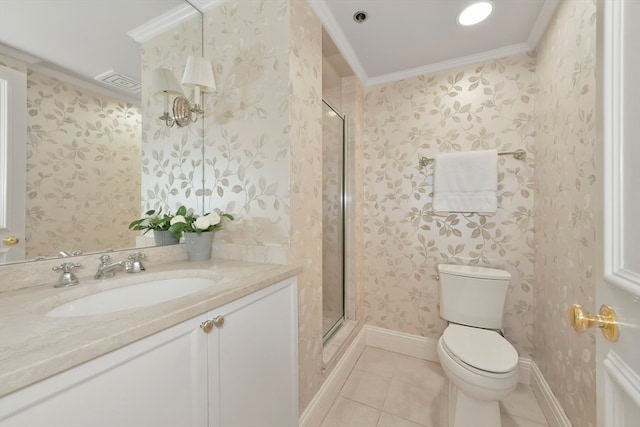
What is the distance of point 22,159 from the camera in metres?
0.80

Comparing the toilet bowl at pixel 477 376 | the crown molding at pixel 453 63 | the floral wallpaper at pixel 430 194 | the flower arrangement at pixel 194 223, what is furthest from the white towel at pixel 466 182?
the flower arrangement at pixel 194 223

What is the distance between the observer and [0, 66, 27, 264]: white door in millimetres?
763

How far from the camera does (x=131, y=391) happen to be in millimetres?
538

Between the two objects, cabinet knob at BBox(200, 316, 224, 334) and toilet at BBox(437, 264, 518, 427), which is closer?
cabinet knob at BBox(200, 316, 224, 334)

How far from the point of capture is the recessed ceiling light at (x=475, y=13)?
1364mm

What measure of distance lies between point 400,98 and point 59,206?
2.13 meters

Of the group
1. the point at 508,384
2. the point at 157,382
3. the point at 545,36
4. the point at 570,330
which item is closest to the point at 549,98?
the point at 545,36

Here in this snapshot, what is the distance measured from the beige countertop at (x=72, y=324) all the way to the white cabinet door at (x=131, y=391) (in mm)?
35

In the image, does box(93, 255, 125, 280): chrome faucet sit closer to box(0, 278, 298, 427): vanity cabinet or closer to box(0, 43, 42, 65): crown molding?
box(0, 278, 298, 427): vanity cabinet

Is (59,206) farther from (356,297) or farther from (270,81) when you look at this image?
(356,297)

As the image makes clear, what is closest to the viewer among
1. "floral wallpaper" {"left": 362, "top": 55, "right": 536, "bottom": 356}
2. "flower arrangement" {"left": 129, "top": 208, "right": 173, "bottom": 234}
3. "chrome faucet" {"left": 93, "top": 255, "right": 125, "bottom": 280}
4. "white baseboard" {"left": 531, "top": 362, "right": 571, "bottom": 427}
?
"chrome faucet" {"left": 93, "top": 255, "right": 125, "bottom": 280}

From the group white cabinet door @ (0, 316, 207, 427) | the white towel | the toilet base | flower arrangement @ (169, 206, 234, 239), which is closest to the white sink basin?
flower arrangement @ (169, 206, 234, 239)

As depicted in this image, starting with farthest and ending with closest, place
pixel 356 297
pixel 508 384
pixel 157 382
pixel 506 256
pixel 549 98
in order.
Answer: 1. pixel 356 297
2. pixel 506 256
3. pixel 549 98
4. pixel 508 384
5. pixel 157 382

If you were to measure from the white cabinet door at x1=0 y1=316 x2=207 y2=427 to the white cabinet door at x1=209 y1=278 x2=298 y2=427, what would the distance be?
55mm
